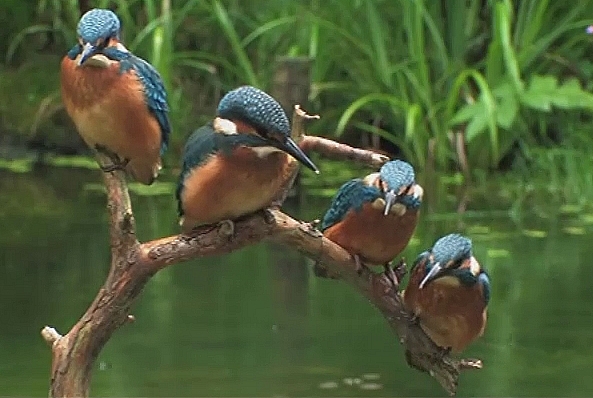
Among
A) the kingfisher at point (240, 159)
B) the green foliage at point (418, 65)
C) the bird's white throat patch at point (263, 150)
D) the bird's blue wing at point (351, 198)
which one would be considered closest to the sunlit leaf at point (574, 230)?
the green foliage at point (418, 65)

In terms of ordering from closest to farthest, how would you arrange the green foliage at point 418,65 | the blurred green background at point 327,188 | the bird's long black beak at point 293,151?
the bird's long black beak at point 293,151
the blurred green background at point 327,188
the green foliage at point 418,65

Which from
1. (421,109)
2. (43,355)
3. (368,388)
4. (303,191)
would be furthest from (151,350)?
(421,109)

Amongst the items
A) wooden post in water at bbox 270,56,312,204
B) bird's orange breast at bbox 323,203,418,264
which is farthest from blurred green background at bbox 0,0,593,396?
bird's orange breast at bbox 323,203,418,264

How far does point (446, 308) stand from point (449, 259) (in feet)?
0.35

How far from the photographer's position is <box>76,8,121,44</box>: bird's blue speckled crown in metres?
2.42

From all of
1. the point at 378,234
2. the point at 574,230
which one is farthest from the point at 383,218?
the point at 574,230

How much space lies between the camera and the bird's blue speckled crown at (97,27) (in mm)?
2422

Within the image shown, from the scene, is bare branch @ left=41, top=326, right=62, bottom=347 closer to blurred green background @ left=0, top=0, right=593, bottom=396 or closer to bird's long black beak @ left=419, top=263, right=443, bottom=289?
bird's long black beak @ left=419, top=263, right=443, bottom=289

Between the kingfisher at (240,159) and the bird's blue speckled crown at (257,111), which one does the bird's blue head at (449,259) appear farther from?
the bird's blue speckled crown at (257,111)

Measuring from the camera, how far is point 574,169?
20.8ft

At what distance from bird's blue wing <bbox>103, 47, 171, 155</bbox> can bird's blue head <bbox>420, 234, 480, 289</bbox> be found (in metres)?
0.53

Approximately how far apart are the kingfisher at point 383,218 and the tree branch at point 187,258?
0.06 metres

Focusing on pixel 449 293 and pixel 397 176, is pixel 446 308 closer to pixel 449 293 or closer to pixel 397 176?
pixel 449 293

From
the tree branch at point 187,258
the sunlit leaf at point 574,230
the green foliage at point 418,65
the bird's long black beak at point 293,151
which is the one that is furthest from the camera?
the green foliage at point 418,65
